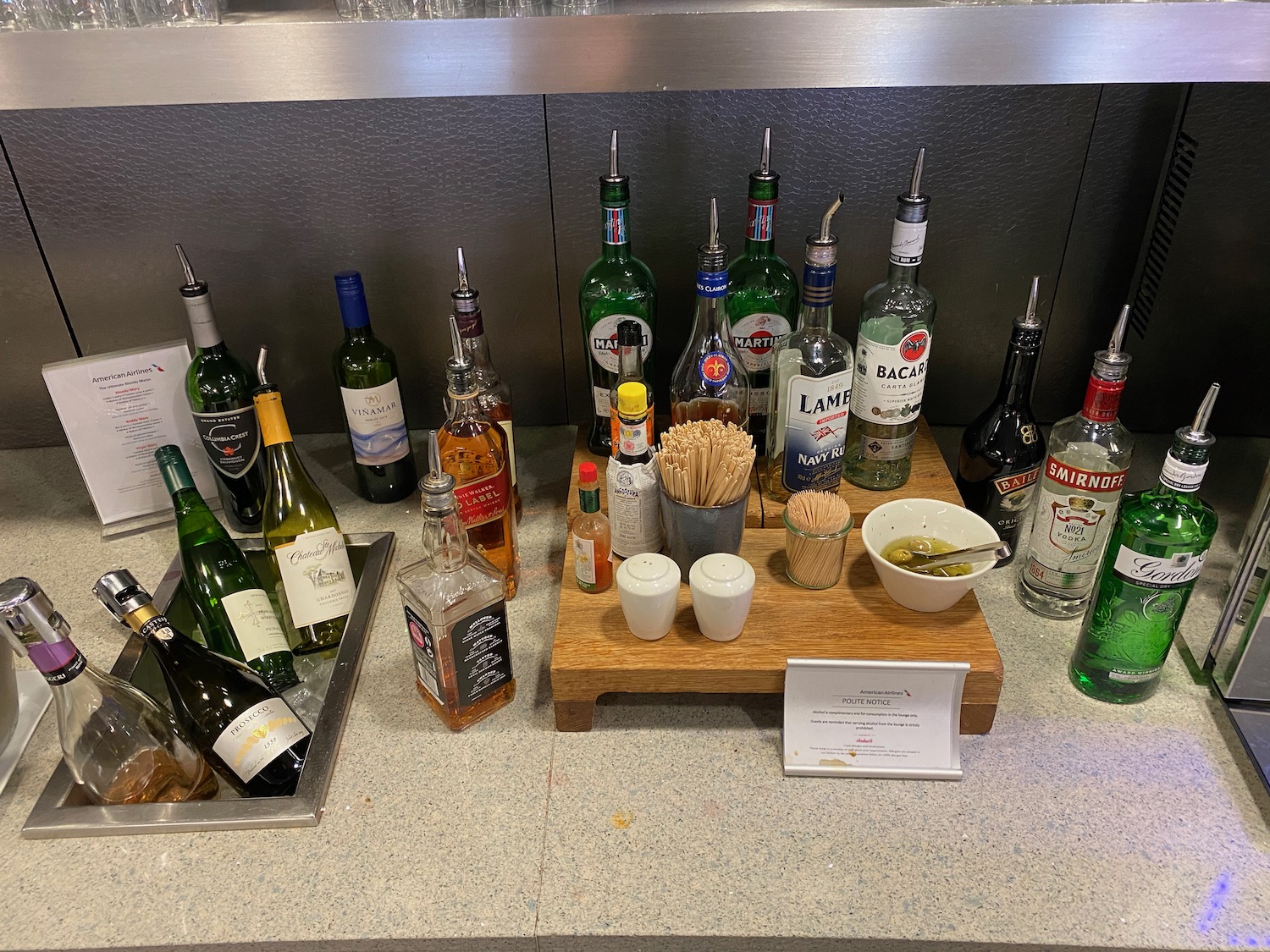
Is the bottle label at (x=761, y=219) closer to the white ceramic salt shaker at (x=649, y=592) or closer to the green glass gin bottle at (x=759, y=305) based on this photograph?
the green glass gin bottle at (x=759, y=305)

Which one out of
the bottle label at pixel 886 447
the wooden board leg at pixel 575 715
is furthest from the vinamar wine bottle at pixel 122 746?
the bottle label at pixel 886 447

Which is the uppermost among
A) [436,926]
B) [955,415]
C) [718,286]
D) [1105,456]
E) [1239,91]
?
[1239,91]

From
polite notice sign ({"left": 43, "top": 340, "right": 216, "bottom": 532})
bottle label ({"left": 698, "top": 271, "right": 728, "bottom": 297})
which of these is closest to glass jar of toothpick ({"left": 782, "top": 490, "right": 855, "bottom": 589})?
bottle label ({"left": 698, "top": 271, "right": 728, "bottom": 297})

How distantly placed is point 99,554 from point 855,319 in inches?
43.2

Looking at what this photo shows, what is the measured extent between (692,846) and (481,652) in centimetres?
27

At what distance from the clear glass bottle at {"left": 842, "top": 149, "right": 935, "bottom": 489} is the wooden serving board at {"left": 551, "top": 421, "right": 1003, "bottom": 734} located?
23 cm

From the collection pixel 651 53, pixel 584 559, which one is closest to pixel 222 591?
pixel 584 559

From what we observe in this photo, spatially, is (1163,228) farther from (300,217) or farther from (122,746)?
(122,746)

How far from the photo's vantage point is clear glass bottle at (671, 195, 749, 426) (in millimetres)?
998

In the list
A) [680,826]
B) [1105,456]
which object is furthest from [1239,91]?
[680,826]

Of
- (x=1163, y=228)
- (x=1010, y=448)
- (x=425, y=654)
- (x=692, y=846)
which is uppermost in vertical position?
(x=1163, y=228)

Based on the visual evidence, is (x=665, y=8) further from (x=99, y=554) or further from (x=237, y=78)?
(x=99, y=554)

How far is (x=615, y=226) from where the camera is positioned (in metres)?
1.08

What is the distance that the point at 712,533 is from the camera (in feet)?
3.13
